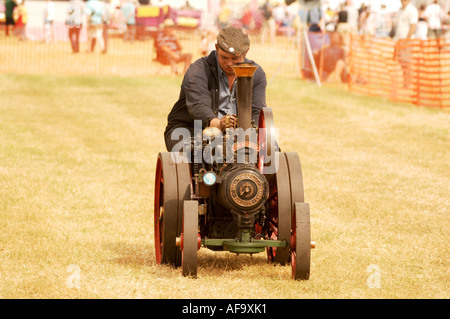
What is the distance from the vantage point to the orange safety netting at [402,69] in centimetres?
1794

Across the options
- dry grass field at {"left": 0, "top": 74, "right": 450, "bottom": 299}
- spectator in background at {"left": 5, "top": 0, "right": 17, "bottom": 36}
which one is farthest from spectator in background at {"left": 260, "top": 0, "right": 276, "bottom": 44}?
dry grass field at {"left": 0, "top": 74, "right": 450, "bottom": 299}

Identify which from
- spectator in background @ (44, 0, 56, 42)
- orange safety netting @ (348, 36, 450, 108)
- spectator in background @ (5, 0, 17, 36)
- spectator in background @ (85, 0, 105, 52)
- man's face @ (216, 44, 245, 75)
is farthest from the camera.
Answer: spectator in background @ (44, 0, 56, 42)

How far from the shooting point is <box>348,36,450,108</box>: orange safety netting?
17.9m

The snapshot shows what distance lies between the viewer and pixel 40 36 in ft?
114

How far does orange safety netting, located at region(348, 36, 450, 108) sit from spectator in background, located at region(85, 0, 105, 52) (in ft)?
36.6

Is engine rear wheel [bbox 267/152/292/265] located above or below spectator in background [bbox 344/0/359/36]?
below

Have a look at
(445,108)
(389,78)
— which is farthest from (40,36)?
(445,108)

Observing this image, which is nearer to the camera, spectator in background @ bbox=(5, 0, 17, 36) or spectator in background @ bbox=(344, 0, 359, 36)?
spectator in background @ bbox=(344, 0, 359, 36)

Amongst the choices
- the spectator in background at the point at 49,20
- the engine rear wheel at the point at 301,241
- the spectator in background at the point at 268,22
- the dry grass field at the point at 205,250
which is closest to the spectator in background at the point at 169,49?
the dry grass field at the point at 205,250

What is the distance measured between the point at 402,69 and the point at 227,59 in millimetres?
13731

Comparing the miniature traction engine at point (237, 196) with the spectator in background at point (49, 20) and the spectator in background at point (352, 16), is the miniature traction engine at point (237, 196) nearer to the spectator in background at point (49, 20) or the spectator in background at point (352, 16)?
the spectator in background at point (352, 16)

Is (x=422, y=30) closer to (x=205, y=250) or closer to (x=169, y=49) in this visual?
(x=169, y=49)

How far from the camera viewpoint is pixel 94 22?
3155 centimetres

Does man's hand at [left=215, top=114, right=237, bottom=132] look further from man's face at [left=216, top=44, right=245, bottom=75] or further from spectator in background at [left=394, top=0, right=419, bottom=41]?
spectator in background at [left=394, top=0, right=419, bottom=41]
